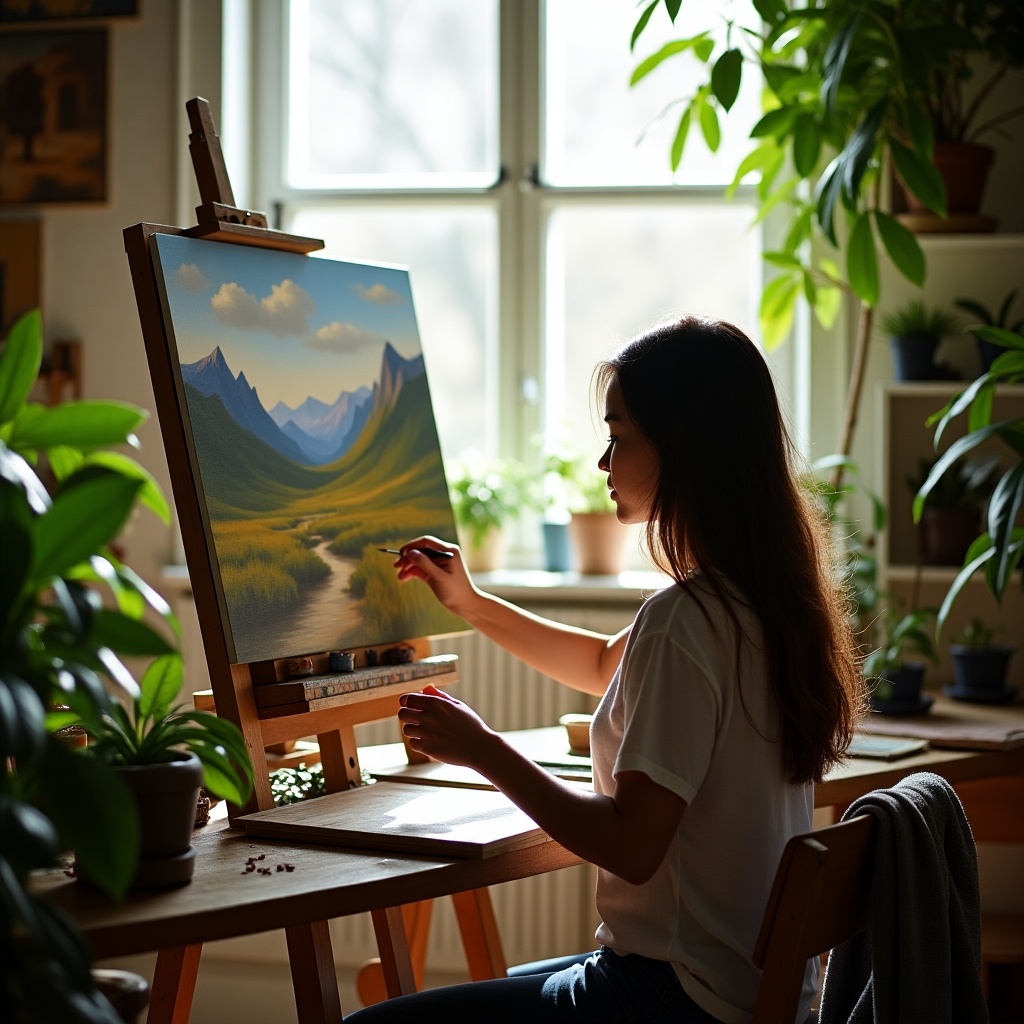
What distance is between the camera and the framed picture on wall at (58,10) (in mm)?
2975

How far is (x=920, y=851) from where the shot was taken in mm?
1274

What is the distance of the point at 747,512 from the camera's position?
1380 mm

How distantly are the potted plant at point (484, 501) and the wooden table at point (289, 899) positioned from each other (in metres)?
1.21

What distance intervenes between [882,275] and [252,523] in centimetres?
174

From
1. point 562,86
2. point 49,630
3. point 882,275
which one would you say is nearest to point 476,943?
point 49,630

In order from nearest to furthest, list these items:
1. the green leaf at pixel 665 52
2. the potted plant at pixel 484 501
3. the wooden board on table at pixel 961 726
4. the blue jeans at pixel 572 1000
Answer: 1. the blue jeans at pixel 572 1000
2. the wooden board on table at pixel 961 726
3. the green leaf at pixel 665 52
4. the potted plant at pixel 484 501

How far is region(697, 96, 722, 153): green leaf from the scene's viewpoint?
8.38 ft

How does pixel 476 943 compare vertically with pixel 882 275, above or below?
below

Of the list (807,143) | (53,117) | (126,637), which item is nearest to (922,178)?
(807,143)

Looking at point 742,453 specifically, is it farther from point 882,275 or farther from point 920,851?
point 882,275

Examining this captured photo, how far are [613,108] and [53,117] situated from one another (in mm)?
1366

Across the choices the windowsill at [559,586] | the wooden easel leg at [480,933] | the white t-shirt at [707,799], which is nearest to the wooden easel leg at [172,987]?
the wooden easel leg at [480,933]

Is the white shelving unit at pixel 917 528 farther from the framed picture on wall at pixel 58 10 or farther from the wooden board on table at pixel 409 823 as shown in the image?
the framed picture on wall at pixel 58 10

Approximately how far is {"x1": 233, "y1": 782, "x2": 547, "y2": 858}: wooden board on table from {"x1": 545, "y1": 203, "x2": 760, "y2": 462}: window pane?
163 cm
